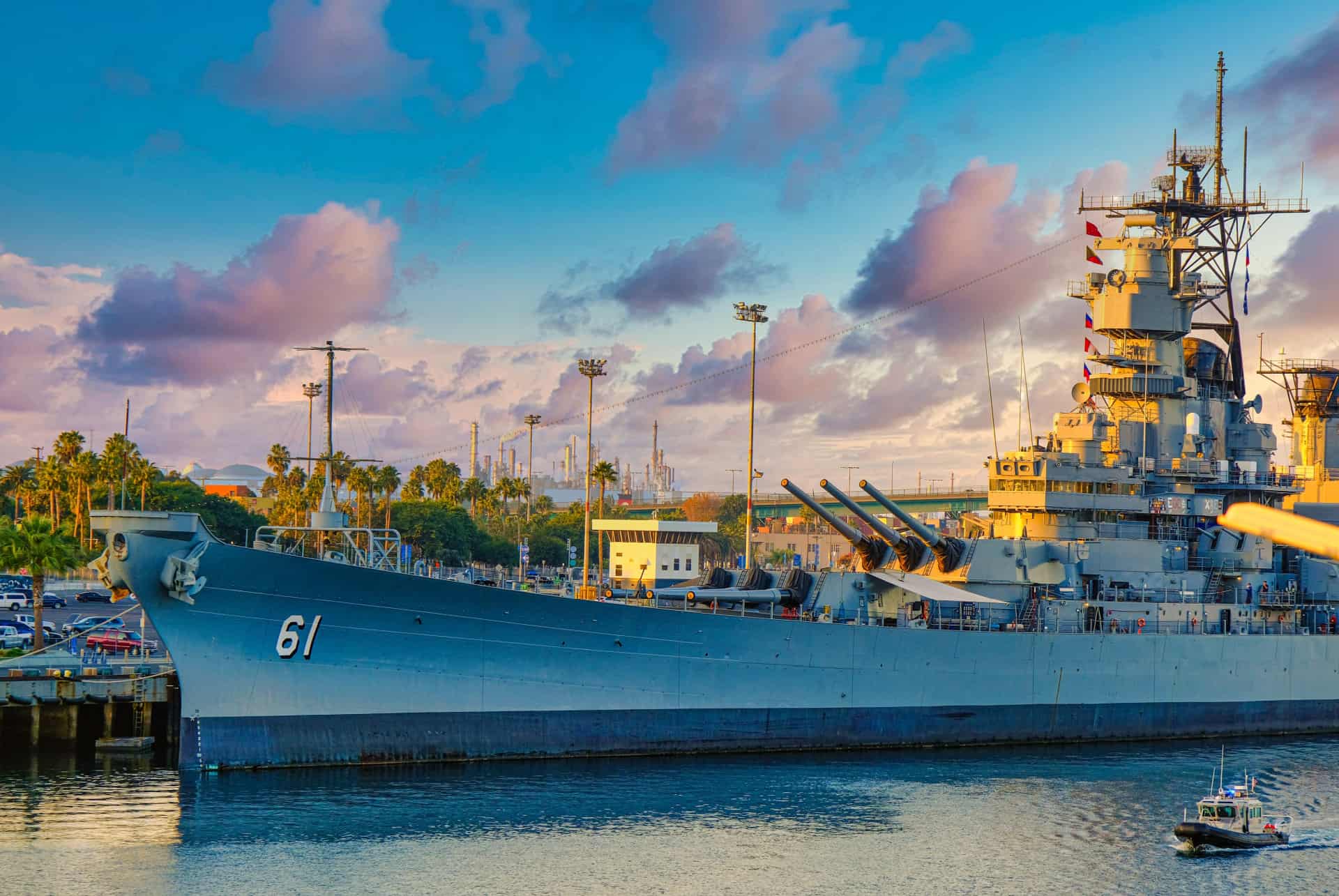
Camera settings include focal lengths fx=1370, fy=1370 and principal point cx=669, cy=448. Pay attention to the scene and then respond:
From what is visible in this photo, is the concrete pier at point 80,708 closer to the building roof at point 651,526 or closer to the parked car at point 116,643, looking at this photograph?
the parked car at point 116,643

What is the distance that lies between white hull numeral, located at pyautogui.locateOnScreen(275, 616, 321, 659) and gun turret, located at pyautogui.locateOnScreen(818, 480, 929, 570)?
13079 mm

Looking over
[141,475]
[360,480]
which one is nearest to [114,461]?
[141,475]

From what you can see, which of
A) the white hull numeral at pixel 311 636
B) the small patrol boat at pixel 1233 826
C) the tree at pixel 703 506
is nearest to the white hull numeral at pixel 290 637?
the white hull numeral at pixel 311 636

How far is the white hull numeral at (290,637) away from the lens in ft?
87.5

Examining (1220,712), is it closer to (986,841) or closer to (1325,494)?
(1325,494)

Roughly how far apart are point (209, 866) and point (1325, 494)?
35821 millimetres

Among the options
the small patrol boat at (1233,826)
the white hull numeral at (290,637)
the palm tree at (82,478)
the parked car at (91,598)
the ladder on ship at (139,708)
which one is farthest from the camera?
the palm tree at (82,478)

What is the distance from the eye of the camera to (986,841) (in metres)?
23.2

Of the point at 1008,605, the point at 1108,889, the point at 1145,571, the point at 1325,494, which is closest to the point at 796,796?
the point at 1108,889

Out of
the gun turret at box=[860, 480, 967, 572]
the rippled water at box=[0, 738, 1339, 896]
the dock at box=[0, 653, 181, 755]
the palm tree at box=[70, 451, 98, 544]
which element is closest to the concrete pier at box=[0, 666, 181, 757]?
the dock at box=[0, 653, 181, 755]

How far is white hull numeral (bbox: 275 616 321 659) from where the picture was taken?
26672 millimetres

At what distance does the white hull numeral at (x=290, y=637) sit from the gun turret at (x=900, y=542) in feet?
42.9

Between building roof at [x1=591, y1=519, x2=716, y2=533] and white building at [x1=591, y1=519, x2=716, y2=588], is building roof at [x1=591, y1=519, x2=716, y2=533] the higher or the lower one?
the higher one

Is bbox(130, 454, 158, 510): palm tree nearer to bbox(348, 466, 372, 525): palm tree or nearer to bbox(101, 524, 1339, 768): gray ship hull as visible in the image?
bbox(348, 466, 372, 525): palm tree
